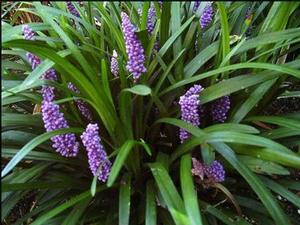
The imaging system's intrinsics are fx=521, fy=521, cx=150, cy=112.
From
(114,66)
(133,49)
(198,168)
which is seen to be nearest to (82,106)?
(114,66)

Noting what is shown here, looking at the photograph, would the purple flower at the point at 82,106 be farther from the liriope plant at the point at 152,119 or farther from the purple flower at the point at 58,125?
the purple flower at the point at 58,125

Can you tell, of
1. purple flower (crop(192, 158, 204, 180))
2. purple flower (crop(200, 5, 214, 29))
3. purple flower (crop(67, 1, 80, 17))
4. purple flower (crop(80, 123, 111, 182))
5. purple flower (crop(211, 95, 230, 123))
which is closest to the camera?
purple flower (crop(80, 123, 111, 182))

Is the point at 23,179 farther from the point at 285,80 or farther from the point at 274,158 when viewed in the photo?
the point at 285,80

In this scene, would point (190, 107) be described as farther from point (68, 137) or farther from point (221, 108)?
point (68, 137)

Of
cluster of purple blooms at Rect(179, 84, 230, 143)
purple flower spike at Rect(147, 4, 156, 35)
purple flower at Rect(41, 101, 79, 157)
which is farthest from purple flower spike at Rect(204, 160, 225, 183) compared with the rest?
purple flower spike at Rect(147, 4, 156, 35)

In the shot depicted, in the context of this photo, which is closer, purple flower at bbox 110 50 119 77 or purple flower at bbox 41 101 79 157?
purple flower at bbox 41 101 79 157

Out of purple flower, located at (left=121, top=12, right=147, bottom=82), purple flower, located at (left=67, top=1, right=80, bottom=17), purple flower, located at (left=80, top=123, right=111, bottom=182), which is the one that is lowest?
purple flower, located at (left=80, top=123, right=111, bottom=182)

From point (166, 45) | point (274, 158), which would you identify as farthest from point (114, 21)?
point (274, 158)

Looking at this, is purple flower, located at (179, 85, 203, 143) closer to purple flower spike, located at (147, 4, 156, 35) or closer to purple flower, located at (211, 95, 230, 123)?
purple flower, located at (211, 95, 230, 123)
